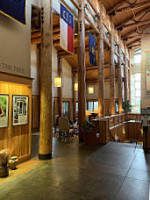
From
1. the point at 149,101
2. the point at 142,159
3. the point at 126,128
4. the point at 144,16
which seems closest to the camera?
the point at 142,159

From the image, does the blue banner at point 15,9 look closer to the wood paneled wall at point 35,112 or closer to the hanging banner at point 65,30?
the hanging banner at point 65,30

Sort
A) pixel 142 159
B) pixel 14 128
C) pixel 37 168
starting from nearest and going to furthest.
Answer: pixel 37 168 → pixel 14 128 → pixel 142 159

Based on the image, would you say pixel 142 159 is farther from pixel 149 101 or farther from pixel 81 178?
pixel 149 101

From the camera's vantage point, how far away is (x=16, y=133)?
3883mm

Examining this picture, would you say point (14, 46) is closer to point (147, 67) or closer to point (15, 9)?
point (15, 9)

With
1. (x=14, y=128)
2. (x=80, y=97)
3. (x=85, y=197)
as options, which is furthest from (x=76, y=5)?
(x=85, y=197)

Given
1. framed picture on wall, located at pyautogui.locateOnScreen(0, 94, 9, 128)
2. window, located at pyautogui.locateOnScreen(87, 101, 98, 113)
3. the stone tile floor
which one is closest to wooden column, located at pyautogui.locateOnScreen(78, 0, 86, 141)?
the stone tile floor

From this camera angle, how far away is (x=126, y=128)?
11031 millimetres

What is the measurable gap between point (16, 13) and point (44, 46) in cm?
102

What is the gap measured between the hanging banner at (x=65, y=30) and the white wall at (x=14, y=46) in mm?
1359

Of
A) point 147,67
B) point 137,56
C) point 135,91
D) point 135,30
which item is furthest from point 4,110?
point 137,56

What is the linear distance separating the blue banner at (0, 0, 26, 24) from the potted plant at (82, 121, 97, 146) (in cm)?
399

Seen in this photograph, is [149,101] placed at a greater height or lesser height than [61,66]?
lesser

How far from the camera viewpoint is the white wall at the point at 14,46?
3510 millimetres
